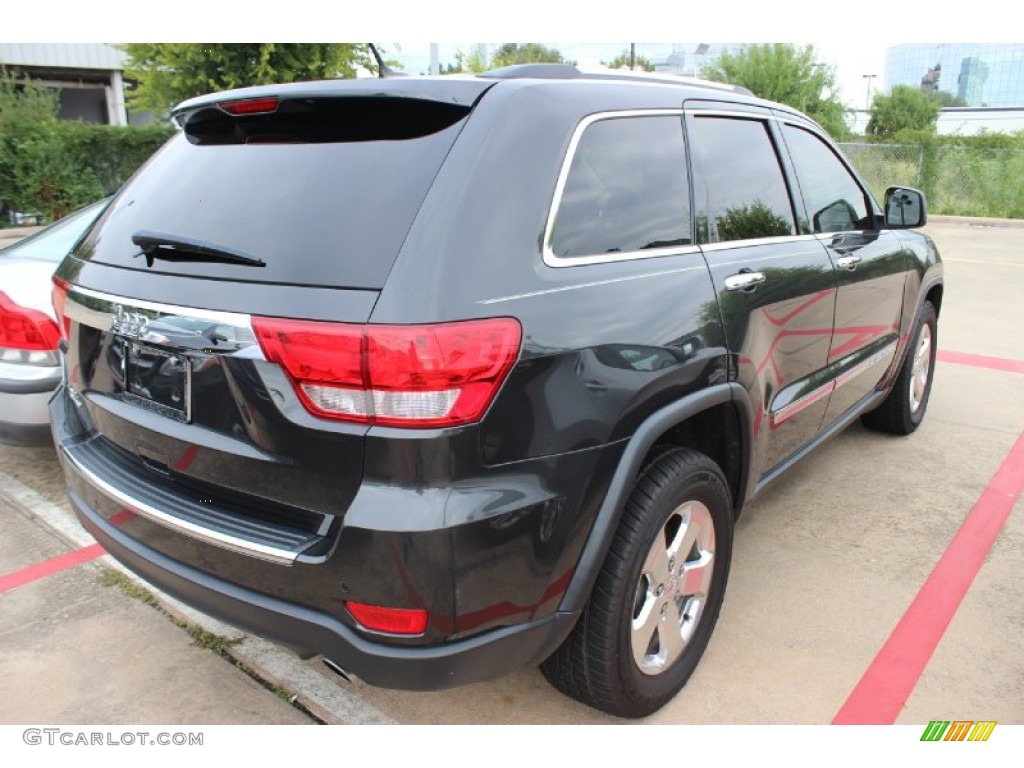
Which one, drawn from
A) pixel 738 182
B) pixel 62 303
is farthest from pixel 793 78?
pixel 62 303

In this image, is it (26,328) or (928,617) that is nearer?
(928,617)

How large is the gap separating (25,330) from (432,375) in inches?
110

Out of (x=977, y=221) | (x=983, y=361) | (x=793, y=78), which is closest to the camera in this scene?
(x=983, y=361)

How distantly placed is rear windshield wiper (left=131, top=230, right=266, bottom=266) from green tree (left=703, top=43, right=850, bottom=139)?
3296 cm

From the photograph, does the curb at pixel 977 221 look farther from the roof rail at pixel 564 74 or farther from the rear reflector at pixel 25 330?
the rear reflector at pixel 25 330

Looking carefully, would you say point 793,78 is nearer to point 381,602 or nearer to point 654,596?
point 654,596

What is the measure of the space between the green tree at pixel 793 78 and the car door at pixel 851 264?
3048 cm

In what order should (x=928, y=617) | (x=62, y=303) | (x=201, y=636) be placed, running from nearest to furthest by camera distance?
(x=62, y=303), (x=201, y=636), (x=928, y=617)

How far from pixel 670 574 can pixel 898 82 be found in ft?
175

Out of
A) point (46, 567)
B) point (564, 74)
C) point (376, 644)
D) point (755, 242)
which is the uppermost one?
point (564, 74)

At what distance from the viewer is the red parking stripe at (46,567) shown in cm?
319

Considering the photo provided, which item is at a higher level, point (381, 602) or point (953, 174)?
point (381, 602)

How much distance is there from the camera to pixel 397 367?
5.65ft

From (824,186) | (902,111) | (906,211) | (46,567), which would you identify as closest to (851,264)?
(824,186)
